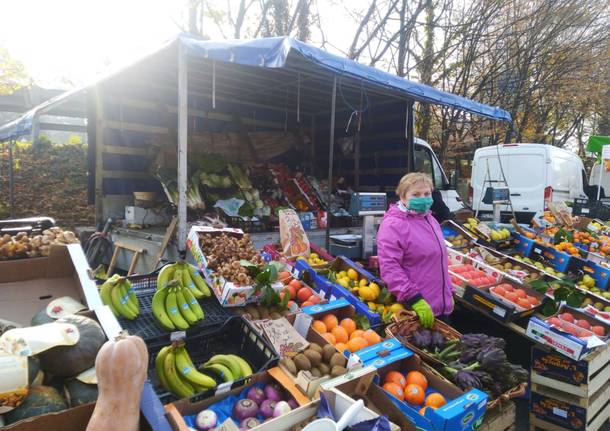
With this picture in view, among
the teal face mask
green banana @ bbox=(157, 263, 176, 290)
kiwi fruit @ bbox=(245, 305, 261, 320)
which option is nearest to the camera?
kiwi fruit @ bbox=(245, 305, 261, 320)

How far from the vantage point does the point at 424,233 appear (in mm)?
3201

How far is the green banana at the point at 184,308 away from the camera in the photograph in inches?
93.9

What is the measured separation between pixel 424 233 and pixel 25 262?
8.98 ft

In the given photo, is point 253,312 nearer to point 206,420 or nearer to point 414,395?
point 206,420

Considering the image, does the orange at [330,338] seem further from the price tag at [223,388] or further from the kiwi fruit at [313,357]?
the price tag at [223,388]

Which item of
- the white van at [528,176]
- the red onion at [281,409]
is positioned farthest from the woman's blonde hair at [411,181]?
the white van at [528,176]

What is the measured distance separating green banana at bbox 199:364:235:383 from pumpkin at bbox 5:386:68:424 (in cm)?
75

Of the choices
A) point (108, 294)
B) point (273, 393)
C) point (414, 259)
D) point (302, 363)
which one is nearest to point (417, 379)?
point (302, 363)

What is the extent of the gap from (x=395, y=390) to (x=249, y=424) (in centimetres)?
91

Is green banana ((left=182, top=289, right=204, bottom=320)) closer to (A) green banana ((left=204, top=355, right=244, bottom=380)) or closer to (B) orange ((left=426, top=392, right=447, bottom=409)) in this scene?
(A) green banana ((left=204, top=355, right=244, bottom=380))

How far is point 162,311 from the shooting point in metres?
2.37

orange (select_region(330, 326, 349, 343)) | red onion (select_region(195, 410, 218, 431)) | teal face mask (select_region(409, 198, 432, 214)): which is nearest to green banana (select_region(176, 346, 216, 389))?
red onion (select_region(195, 410, 218, 431))

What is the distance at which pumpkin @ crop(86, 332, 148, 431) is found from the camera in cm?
121

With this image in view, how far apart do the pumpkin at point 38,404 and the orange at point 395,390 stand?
1594 millimetres
